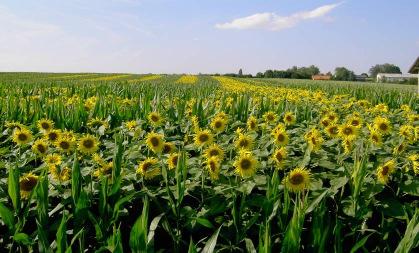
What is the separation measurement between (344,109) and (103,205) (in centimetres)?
474

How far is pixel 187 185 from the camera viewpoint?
2.40 meters

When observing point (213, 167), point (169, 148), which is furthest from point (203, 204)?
point (169, 148)

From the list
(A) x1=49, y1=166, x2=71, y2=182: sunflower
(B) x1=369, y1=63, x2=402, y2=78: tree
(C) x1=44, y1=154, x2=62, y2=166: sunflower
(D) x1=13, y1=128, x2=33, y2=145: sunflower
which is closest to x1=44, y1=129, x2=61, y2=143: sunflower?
(D) x1=13, y1=128, x2=33, y2=145: sunflower

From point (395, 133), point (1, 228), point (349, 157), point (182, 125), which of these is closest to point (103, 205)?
point (1, 228)

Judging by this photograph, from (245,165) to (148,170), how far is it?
0.55 m

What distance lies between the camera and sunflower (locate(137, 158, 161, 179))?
2463 mm

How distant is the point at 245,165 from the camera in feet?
8.11

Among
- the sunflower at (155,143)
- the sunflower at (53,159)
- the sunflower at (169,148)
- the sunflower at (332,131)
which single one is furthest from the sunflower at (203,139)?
the sunflower at (332,131)

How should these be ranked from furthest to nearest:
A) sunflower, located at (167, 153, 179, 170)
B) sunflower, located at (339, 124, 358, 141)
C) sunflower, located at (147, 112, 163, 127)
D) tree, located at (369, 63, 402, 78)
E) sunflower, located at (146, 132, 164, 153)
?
tree, located at (369, 63, 402, 78)
sunflower, located at (147, 112, 163, 127)
sunflower, located at (339, 124, 358, 141)
sunflower, located at (146, 132, 164, 153)
sunflower, located at (167, 153, 179, 170)

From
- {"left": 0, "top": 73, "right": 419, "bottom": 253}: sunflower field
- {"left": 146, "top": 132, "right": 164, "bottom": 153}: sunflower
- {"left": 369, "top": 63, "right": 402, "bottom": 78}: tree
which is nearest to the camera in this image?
{"left": 0, "top": 73, "right": 419, "bottom": 253}: sunflower field

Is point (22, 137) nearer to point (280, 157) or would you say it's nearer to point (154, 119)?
point (154, 119)

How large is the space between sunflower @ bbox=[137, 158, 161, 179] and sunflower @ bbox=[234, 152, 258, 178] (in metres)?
0.45

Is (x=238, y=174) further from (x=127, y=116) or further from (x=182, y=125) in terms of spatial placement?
(x=127, y=116)

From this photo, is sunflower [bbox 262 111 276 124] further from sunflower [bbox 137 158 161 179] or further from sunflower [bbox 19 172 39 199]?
sunflower [bbox 19 172 39 199]
